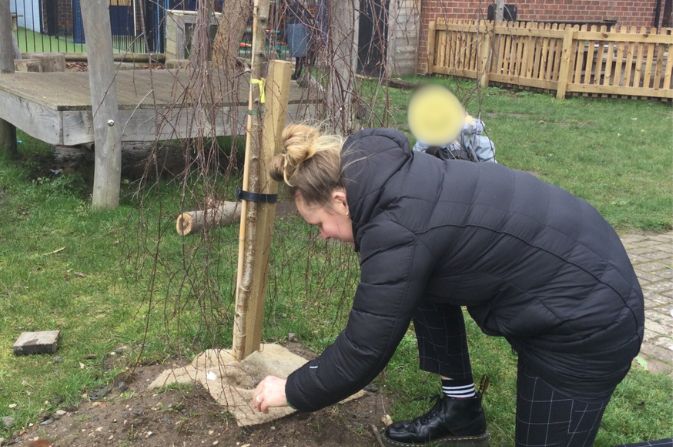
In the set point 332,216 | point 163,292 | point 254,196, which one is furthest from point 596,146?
point 332,216

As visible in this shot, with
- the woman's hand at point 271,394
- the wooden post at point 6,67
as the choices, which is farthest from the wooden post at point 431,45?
the woman's hand at point 271,394

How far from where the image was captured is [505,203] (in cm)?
199

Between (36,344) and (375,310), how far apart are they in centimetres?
220

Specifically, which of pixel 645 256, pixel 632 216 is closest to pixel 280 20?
pixel 645 256

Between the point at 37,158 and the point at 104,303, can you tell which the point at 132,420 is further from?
the point at 37,158

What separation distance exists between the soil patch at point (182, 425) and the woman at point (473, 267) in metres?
0.68

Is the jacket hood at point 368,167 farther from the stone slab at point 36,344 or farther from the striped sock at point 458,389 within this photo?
the stone slab at point 36,344

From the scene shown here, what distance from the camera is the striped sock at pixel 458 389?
2.76 metres

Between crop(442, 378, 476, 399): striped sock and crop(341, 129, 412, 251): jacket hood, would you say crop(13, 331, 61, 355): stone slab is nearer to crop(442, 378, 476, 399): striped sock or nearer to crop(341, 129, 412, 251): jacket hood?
crop(442, 378, 476, 399): striped sock

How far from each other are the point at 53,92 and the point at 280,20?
13.3ft

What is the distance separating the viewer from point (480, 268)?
2000mm

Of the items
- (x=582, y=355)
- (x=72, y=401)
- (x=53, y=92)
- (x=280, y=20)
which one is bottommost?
(x=72, y=401)

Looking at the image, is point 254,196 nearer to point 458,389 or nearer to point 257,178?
point 257,178

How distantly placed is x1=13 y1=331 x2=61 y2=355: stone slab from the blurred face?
1.97 m
